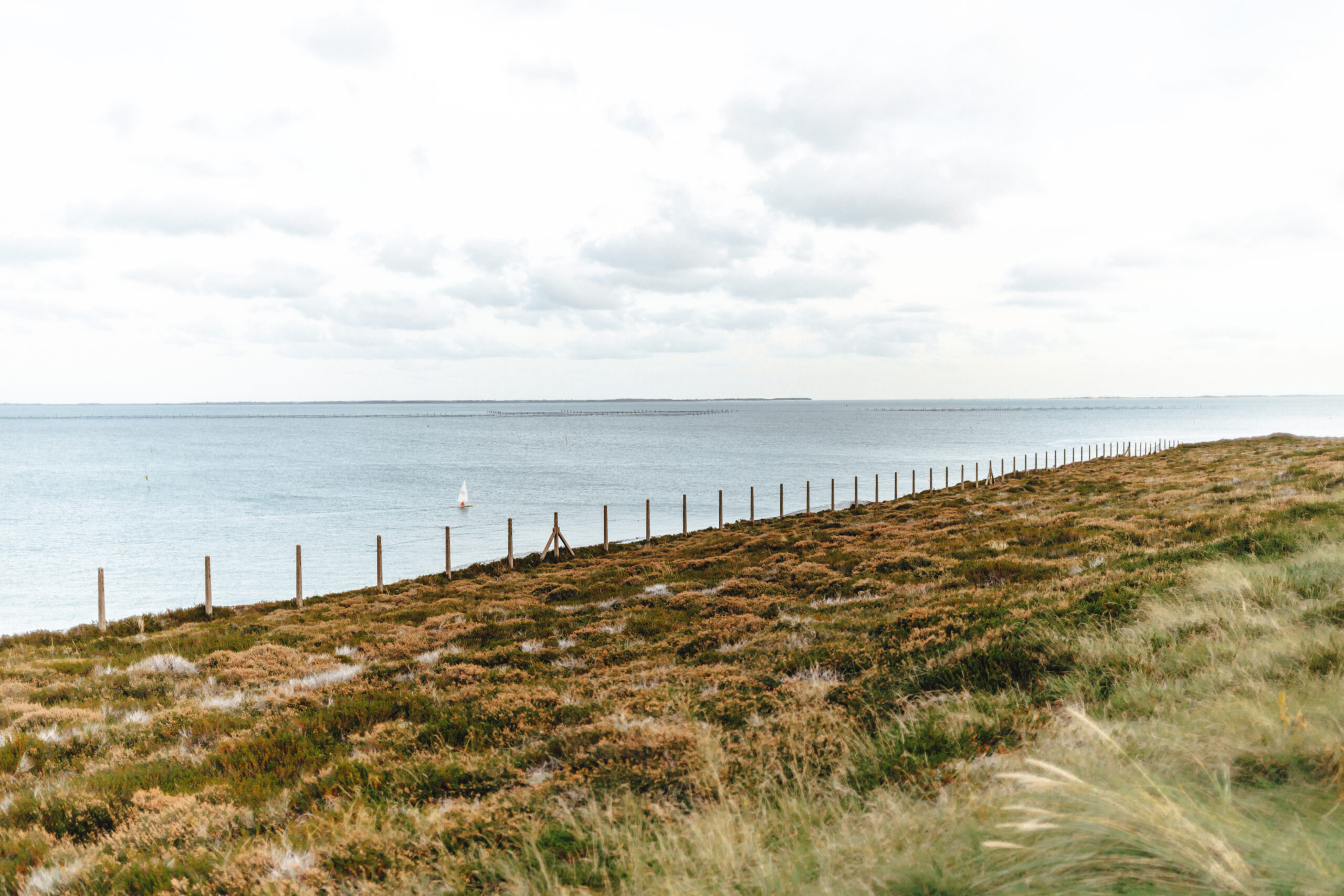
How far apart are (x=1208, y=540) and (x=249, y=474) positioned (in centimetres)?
9753

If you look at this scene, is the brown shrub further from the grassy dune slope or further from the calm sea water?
the calm sea water

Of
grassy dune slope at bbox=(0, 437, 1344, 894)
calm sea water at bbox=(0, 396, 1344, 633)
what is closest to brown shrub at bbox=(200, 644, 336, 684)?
grassy dune slope at bbox=(0, 437, 1344, 894)

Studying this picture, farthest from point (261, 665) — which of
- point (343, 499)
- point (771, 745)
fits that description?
point (343, 499)

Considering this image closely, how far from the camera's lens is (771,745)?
6.10m

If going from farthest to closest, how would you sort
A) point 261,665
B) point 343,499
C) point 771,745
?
point 343,499 → point 261,665 → point 771,745

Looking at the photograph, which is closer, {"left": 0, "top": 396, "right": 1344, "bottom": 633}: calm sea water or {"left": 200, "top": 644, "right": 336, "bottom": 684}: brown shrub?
{"left": 200, "top": 644, "right": 336, "bottom": 684}: brown shrub

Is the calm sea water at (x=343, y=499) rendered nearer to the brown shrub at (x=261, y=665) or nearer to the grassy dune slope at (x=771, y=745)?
the brown shrub at (x=261, y=665)

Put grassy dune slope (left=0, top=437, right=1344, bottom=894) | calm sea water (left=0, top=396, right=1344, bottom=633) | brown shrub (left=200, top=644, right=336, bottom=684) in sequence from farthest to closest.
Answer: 1. calm sea water (left=0, top=396, right=1344, bottom=633)
2. brown shrub (left=200, top=644, right=336, bottom=684)
3. grassy dune slope (left=0, top=437, right=1344, bottom=894)

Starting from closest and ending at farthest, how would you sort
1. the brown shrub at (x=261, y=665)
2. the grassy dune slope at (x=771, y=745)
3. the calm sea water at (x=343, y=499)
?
the grassy dune slope at (x=771, y=745) → the brown shrub at (x=261, y=665) → the calm sea water at (x=343, y=499)

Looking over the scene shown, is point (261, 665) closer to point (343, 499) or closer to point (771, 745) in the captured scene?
point (771, 745)

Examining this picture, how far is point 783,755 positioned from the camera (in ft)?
19.6

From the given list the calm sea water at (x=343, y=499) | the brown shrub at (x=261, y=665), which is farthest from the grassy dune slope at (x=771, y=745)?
the calm sea water at (x=343, y=499)

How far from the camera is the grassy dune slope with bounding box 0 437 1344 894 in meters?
3.59

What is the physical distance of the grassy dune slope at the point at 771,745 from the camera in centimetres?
359
